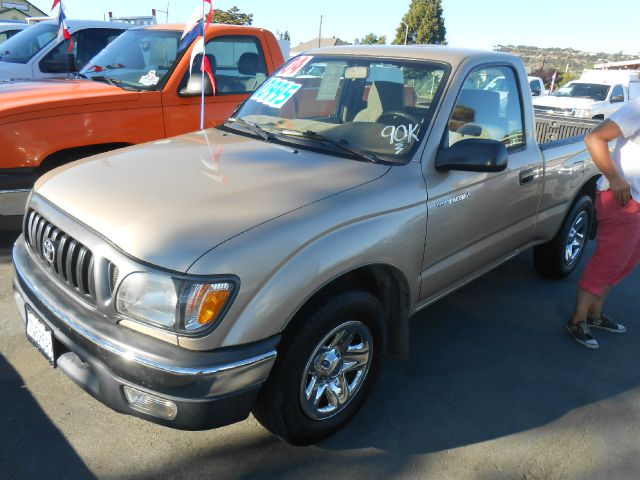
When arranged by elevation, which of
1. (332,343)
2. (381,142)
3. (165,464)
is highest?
(381,142)

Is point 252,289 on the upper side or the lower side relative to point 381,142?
lower

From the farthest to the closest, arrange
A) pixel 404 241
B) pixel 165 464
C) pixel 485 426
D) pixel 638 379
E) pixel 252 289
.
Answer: pixel 638 379 < pixel 485 426 < pixel 404 241 < pixel 165 464 < pixel 252 289

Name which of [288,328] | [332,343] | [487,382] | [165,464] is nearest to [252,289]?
[288,328]

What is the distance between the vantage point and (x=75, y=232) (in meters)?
2.09

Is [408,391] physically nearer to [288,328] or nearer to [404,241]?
[404,241]

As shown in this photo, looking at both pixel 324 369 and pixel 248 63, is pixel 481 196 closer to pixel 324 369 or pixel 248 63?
pixel 324 369

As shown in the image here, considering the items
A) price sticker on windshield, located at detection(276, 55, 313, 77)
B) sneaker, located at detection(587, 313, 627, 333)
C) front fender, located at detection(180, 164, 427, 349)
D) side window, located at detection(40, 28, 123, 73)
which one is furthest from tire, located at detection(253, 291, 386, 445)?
side window, located at detection(40, 28, 123, 73)

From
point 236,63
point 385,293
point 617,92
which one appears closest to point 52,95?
point 236,63

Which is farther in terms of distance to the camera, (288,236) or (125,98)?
(125,98)

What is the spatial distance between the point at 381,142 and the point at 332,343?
3.66 feet

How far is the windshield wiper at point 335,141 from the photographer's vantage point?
106 inches

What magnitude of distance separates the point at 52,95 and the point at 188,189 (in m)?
2.55

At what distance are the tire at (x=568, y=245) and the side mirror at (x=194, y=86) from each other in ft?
10.5

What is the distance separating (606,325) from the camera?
3.79 meters
